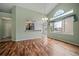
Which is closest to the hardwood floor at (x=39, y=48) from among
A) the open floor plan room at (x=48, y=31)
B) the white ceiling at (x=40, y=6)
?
the open floor plan room at (x=48, y=31)

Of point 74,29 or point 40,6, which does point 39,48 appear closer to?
point 74,29

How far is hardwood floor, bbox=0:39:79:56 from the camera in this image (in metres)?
2.84

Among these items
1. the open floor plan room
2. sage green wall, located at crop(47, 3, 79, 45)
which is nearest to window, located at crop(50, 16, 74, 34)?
the open floor plan room

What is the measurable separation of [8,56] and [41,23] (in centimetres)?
137

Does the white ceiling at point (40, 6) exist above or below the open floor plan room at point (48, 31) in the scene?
above

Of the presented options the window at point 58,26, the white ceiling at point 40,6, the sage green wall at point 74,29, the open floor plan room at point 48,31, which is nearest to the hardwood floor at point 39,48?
the open floor plan room at point 48,31

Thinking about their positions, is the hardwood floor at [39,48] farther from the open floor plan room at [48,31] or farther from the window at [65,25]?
the window at [65,25]

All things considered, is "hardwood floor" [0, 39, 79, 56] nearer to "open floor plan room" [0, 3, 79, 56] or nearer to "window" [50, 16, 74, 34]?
"open floor plan room" [0, 3, 79, 56]

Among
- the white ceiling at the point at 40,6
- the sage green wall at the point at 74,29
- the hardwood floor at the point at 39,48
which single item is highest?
the white ceiling at the point at 40,6

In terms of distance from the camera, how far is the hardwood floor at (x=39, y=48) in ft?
9.30

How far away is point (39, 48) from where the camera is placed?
3033 millimetres

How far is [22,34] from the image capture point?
13.9 feet

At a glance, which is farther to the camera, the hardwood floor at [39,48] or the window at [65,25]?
the window at [65,25]

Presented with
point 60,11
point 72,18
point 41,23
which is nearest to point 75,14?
point 72,18
